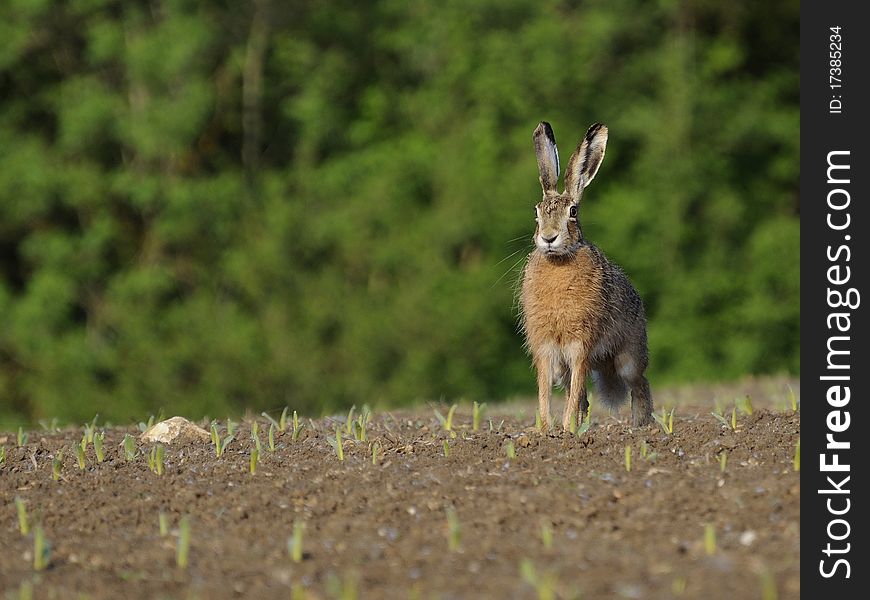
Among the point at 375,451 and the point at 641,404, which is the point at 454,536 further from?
the point at 641,404

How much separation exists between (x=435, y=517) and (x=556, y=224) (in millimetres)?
1981

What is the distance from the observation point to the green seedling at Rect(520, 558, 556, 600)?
4.33 m

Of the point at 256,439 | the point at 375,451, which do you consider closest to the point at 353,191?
the point at 256,439

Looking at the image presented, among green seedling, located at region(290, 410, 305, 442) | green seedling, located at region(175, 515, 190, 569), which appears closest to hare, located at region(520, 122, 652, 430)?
green seedling, located at region(290, 410, 305, 442)

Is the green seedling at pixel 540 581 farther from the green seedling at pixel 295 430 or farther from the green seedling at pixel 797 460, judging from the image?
the green seedling at pixel 295 430

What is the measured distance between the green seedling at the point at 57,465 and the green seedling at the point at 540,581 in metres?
2.83

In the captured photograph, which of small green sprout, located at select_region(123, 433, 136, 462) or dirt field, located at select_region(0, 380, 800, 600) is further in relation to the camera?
small green sprout, located at select_region(123, 433, 136, 462)

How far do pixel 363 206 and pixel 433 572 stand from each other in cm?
1790

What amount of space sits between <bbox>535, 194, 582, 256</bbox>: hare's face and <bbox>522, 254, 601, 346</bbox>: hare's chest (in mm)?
165

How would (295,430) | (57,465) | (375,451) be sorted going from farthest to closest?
(295,430), (57,465), (375,451)

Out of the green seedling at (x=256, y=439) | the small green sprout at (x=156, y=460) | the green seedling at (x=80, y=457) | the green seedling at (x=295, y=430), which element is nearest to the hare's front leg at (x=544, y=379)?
the green seedling at (x=295, y=430)

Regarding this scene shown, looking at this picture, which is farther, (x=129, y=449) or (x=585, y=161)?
(x=585, y=161)

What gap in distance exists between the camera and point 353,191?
24.2m

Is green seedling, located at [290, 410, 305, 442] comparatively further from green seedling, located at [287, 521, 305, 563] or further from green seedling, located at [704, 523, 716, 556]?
green seedling, located at [704, 523, 716, 556]
